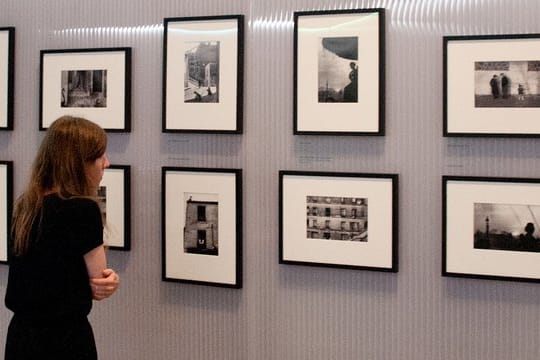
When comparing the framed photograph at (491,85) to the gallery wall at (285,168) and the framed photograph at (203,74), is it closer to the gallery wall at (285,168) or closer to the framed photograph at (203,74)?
the gallery wall at (285,168)

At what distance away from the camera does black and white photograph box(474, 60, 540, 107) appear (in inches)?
102

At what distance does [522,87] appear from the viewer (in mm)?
2600

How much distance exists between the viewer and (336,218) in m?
2.86

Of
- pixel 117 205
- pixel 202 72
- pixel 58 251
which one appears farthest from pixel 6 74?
pixel 58 251

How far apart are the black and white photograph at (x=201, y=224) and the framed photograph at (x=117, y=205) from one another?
29 centimetres

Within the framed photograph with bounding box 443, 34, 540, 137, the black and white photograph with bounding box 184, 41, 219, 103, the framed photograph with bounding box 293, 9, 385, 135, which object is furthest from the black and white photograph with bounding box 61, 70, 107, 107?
the framed photograph with bounding box 443, 34, 540, 137

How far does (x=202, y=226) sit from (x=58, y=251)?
34.8 inches

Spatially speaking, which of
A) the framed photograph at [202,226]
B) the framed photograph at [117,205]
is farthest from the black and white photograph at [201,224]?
the framed photograph at [117,205]

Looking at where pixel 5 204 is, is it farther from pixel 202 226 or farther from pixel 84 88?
pixel 202 226

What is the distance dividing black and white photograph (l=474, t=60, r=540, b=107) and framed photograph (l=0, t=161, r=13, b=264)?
2.22 m

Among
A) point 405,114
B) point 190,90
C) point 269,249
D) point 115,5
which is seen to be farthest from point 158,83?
point 405,114

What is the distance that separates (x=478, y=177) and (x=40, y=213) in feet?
5.22

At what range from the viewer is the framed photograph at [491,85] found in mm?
2582

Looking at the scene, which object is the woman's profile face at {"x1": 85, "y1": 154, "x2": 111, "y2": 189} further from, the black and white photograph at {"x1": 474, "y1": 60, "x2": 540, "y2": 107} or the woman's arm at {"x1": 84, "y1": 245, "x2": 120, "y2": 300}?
the black and white photograph at {"x1": 474, "y1": 60, "x2": 540, "y2": 107}
